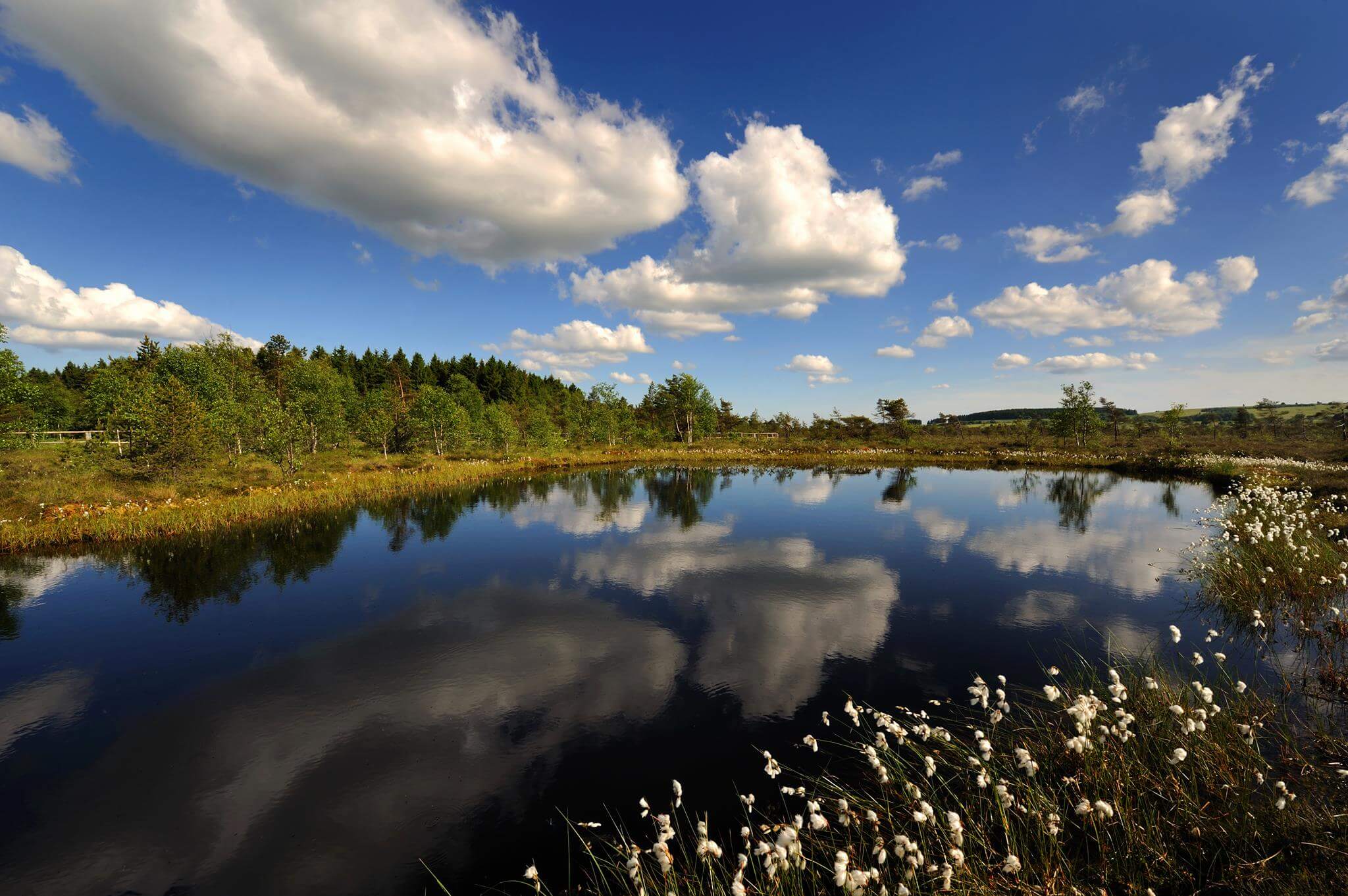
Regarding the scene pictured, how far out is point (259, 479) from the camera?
1367 inches

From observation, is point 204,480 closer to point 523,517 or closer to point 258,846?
point 523,517

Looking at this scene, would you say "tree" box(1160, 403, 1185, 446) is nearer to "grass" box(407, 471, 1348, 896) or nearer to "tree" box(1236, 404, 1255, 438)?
"tree" box(1236, 404, 1255, 438)

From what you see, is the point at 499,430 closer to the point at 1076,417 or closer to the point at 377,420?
the point at 377,420

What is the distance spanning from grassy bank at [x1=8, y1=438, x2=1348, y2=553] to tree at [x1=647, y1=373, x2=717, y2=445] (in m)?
18.0

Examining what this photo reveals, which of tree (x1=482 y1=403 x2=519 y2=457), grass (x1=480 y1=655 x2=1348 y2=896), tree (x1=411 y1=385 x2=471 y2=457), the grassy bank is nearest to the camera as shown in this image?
grass (x1=480 y1=655 x2=1348 y2=896)

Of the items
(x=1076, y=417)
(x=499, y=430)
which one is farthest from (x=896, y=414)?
(x=499, y=430)

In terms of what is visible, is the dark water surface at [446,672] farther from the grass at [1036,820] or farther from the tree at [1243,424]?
the tree at [1243,424]

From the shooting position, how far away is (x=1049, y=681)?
9961mm

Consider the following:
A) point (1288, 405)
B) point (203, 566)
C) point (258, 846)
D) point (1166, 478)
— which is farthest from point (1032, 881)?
point (1288, 405)

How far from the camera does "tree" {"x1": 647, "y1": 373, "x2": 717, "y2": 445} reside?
8288cm

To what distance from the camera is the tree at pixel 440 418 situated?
55719 millimetres

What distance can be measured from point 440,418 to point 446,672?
5062cm

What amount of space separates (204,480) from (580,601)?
3271 centimetres

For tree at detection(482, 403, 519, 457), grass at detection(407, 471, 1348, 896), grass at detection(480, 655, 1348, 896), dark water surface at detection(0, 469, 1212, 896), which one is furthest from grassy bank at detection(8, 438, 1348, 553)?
grass at detection(480, 655, 1348, 896)
